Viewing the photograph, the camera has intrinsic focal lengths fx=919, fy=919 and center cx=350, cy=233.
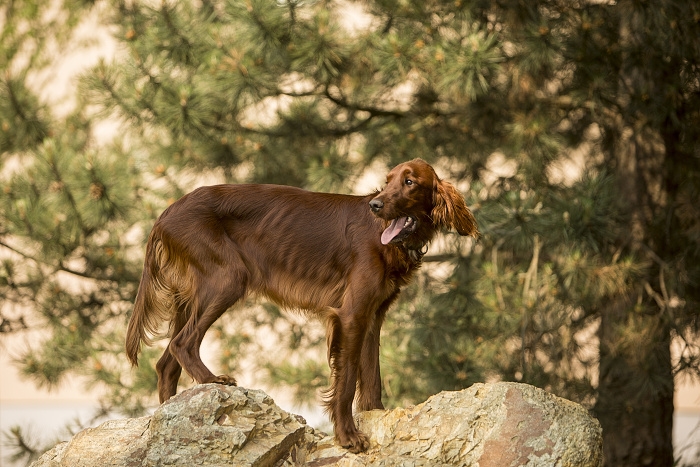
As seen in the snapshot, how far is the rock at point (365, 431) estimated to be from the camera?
3539 mm

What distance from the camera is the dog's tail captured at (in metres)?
4.17

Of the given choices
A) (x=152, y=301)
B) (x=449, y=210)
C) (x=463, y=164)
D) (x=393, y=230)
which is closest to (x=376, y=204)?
(x=393, y=230)

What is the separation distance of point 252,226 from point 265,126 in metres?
3.29

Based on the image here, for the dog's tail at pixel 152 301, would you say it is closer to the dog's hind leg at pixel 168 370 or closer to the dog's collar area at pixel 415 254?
the dog's hind leg at pixel 168 370

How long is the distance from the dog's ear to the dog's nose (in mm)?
296

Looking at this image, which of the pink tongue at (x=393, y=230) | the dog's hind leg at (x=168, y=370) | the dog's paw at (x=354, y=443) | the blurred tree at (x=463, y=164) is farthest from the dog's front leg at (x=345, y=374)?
the blurred tree at (x=463, y=164)

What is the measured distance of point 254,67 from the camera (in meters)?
6.47

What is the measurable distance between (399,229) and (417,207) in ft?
0.42

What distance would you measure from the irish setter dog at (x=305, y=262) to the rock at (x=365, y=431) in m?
0.17

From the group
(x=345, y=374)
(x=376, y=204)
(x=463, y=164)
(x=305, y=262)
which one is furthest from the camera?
(x=463, y=164)

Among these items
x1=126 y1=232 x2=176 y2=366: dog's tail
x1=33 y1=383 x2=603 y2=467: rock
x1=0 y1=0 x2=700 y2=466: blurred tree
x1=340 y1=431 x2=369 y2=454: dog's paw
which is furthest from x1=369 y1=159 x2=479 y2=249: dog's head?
x1=0 y1=0 x2=700 y2=466: blurred tree

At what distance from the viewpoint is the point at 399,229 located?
3953 millimetres

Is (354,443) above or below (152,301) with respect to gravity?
below

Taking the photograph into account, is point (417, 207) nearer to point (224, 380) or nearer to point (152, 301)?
Result: point (224, 380)
